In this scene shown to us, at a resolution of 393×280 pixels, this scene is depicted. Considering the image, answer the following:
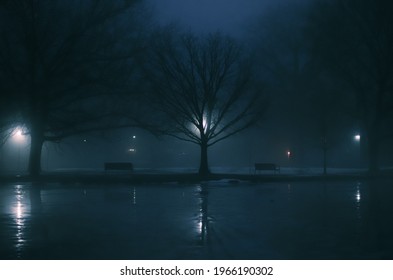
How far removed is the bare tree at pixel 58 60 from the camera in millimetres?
32406

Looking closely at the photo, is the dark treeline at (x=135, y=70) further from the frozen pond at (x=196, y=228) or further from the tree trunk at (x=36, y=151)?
the frozen pond at (x=196, y=228)

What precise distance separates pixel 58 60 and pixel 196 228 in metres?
24.2

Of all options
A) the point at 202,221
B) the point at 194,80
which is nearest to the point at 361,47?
the point at 194,80

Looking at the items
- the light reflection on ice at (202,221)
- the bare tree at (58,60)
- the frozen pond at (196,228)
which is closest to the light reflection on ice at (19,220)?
the frozen pond at (196,228)

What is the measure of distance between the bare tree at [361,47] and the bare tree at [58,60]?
13713 mm

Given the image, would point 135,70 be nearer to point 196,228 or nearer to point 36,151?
point 36,151

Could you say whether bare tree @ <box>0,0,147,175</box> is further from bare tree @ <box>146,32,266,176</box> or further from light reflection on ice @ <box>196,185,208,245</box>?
light reflection on ice @ <box>196,185,208,245</box>

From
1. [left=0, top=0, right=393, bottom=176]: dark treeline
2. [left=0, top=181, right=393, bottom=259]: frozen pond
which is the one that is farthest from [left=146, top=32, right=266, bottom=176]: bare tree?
[left=0, top=181, right=393, bottom=259]: frozen pond

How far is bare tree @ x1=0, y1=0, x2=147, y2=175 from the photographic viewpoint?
32406mm

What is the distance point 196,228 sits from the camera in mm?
12461

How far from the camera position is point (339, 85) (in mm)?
42875
